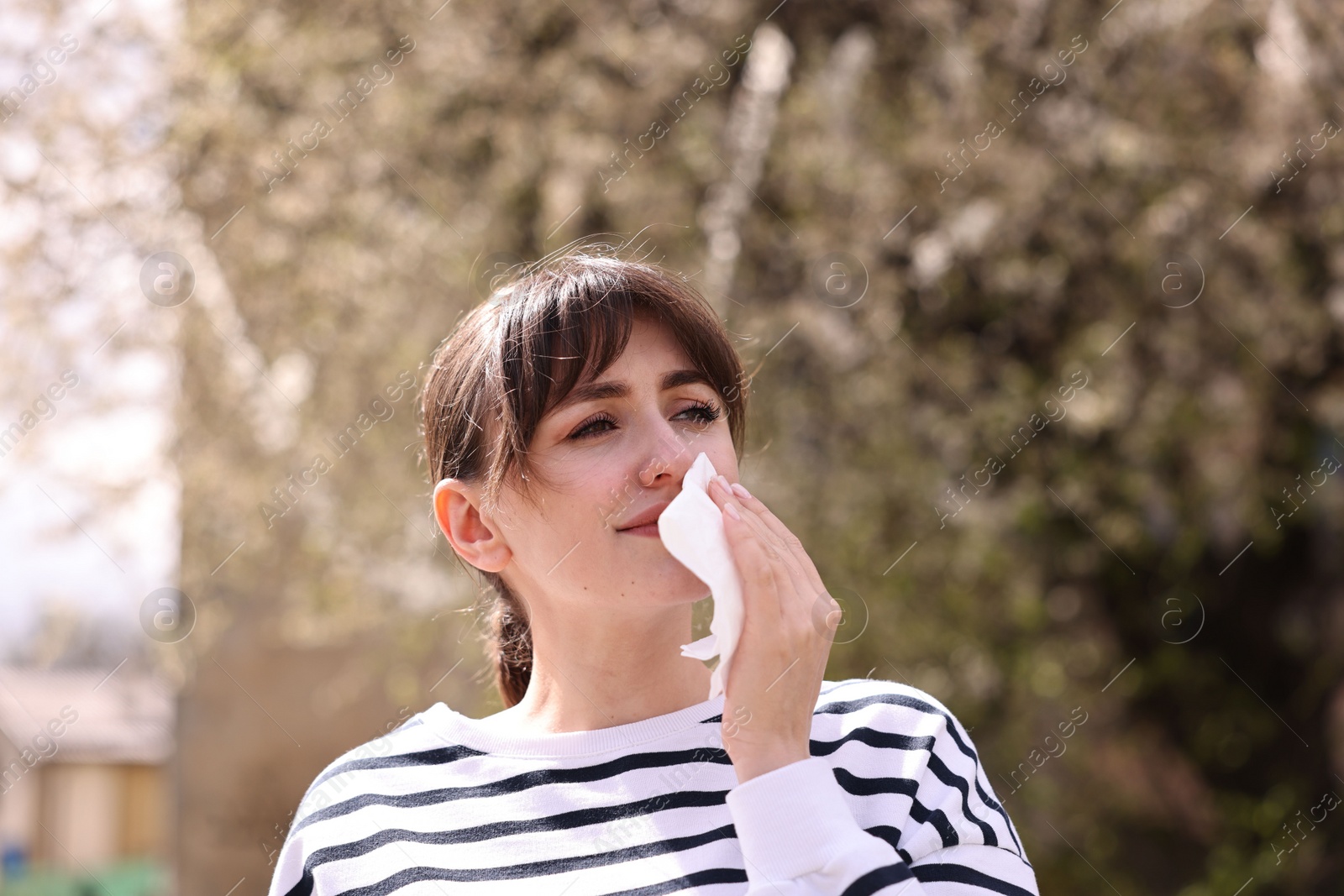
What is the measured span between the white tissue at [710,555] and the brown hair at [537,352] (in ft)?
0.86

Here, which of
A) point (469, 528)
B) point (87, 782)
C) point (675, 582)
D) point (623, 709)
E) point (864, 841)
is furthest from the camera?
point (87, 782)

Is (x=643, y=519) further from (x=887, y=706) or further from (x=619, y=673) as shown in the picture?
(x=887, y=706)

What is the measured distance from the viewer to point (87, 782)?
38.7 ft

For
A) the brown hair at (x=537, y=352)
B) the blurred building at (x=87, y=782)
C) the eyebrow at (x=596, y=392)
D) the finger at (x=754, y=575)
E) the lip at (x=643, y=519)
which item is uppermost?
the blurred building at (x=87, y=782)

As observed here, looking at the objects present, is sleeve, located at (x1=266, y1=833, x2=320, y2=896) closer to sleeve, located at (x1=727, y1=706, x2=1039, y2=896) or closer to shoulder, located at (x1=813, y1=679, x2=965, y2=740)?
sleeve, located at (x1=727, y1=706, x2=1039, y2=896)

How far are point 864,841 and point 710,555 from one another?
41 centimetres

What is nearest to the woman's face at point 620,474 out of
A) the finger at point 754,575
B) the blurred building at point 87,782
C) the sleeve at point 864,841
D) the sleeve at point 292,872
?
the finger at point 754,575


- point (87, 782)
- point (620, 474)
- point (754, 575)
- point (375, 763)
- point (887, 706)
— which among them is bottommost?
point (887, 706)

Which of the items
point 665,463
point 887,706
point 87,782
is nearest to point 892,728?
point 887,706

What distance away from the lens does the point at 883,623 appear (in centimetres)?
530

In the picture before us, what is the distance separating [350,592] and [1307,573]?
16.8 ft

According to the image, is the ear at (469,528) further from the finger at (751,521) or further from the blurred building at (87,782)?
the blurred building at (87,782)

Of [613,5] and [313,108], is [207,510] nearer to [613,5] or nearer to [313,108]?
[313,108]

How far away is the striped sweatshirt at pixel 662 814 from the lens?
1.50 m
